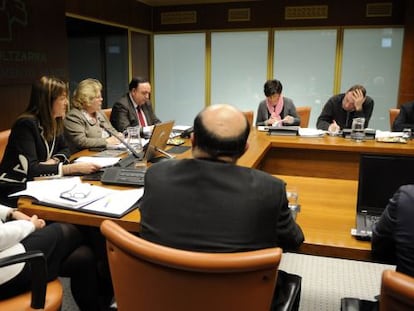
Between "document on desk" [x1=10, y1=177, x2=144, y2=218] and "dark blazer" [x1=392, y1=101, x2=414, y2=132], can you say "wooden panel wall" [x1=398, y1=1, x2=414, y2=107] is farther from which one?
"document on desk" [x1=10, y1=177, x2=144, y2=218]

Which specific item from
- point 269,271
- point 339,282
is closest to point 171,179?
point 269,271

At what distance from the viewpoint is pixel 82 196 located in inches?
64.6

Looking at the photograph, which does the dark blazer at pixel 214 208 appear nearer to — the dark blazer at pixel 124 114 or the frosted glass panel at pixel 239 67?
the dark blazer at pixel 124 114

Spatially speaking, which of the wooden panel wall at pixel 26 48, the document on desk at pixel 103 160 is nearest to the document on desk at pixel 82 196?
the document on desk at pixel 103 160

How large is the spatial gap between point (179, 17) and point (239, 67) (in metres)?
1.22

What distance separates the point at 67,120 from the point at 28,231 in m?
1.77

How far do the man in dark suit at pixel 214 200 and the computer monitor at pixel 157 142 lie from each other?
1.07 meters

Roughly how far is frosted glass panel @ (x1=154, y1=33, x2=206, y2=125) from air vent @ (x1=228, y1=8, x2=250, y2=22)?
1.73 feet

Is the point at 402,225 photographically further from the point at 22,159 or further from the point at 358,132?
the point at 358,132

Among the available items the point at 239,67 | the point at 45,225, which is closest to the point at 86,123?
the point at 45,225

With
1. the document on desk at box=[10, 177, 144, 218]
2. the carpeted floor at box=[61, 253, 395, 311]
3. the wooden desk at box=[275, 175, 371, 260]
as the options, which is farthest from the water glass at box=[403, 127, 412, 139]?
the document on desk at box=[10, 177, 144, 218]

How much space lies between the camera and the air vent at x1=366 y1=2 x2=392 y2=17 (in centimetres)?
539

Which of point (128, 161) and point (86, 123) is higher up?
point (86, 123)

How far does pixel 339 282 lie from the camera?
243 cm
